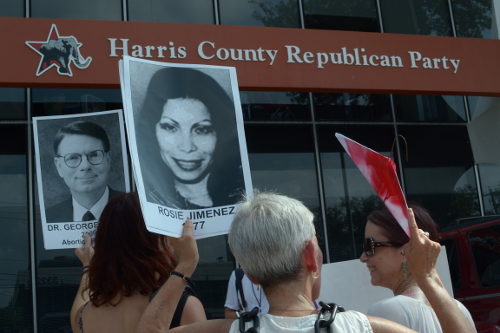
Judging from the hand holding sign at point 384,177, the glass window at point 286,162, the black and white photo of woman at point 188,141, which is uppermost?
the glass window at point 286,162

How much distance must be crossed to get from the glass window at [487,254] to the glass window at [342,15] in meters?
4.39

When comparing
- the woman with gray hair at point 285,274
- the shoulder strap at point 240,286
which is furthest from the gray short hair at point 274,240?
the shoulder strap at point 240,286

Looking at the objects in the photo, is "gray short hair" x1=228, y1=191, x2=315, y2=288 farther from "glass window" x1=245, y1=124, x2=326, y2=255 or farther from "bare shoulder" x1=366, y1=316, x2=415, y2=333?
"glass window" x1=245, y1=124, x2=326, y2=255

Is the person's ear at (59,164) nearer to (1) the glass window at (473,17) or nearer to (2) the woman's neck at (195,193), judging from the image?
(2) the woman's neck at (195,193)

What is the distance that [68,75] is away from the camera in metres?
6.62

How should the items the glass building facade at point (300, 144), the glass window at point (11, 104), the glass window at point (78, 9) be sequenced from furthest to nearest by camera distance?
the glass window at point (78, 9), the glass window at point (11, 104), the glass building facade at point (300, 144)

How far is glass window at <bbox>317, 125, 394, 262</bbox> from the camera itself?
321 inches

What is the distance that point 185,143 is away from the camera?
97.1 inches

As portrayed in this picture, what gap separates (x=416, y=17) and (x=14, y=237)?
6.37 m

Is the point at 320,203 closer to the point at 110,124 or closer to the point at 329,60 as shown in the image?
the point at 329,60

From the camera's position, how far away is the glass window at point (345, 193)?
26.7 ft

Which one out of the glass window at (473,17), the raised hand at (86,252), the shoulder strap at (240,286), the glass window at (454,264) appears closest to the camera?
the raised hand at (86,252)

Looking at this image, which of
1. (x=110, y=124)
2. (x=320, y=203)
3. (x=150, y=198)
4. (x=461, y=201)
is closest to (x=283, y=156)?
(x=320, y=203)

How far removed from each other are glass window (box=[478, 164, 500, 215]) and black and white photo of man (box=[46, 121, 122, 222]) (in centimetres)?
662
